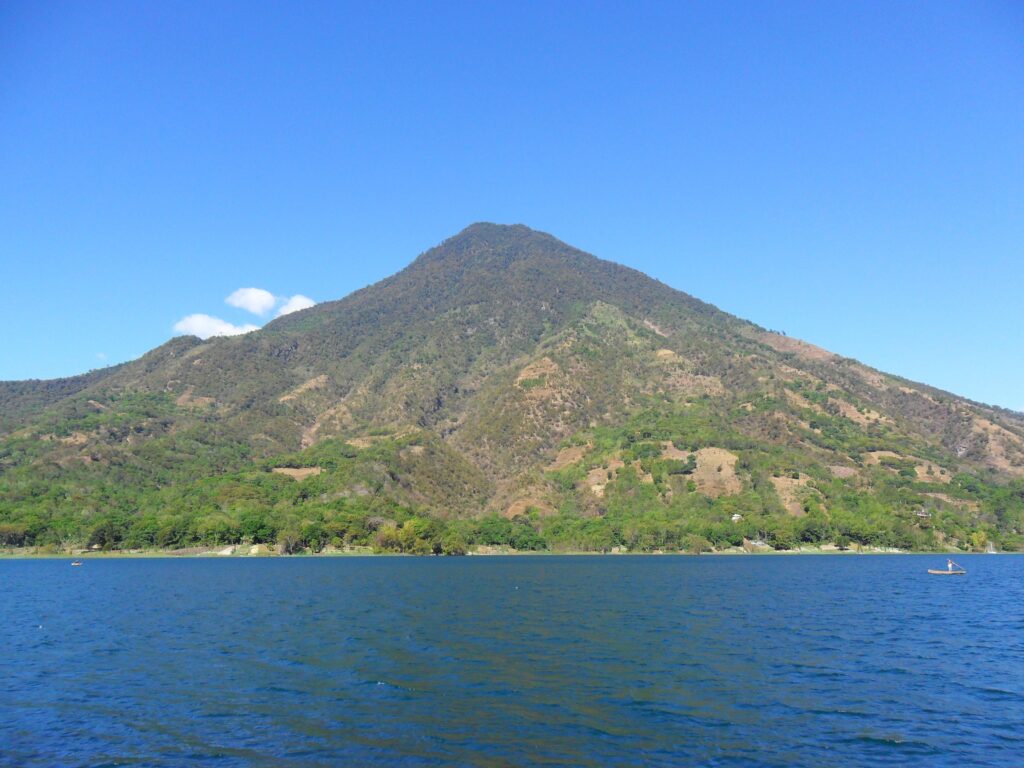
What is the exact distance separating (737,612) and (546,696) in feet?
134

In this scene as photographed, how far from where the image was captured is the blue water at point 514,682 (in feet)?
94.7

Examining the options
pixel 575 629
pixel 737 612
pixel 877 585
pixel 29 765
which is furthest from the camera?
pixel 877 585

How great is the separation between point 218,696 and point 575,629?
30817mm

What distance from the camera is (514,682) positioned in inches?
1576

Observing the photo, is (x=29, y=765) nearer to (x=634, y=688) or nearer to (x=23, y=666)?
(x=23, y=666)

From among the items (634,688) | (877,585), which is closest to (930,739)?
(634,688)

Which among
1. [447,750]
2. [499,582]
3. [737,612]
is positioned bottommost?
[499,582]

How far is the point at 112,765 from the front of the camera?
26.8 metres

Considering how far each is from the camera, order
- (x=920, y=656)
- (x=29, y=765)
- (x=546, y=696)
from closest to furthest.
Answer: (x=29, y=765)
(x=546, y=696)
(x=920, y=656)

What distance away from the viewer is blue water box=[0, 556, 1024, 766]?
2888 centimetres

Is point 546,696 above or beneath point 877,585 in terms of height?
above

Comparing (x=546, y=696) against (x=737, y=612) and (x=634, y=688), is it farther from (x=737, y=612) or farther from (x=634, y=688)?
(x=737, y=612)

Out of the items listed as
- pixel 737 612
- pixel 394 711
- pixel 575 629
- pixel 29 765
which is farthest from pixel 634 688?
pixel 737 612

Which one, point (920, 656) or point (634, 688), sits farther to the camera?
point (920, 656)
